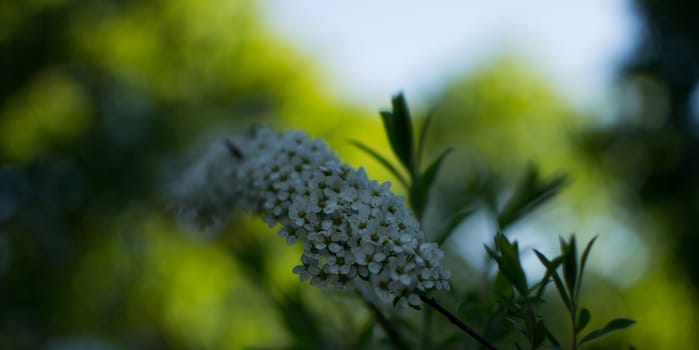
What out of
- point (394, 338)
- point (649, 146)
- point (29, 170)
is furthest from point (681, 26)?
point (29, 170)

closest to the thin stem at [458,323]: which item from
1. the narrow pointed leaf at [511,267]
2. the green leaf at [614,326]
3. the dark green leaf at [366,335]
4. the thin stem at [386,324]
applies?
the narrow pointed leaf at [511,267]

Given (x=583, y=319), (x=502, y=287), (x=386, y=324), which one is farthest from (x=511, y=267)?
(x=386, y=324)

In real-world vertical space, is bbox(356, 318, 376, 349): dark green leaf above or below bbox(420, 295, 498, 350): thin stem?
above

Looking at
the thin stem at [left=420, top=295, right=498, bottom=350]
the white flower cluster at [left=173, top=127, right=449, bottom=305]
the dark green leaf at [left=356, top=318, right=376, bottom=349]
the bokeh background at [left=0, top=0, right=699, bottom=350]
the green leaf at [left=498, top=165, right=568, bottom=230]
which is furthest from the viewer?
the bokeh background at [left=0, top=0, right=699, bottom=350]

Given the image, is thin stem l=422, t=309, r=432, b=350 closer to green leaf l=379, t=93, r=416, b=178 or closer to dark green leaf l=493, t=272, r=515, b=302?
dark green leaf l=493, t=272, r=515, b=302

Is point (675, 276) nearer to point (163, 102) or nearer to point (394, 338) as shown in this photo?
point (394, 338)

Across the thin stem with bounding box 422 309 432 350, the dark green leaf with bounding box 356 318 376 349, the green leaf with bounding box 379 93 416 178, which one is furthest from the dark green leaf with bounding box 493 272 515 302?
the dark green leaf with bounding box 356 318 376 349

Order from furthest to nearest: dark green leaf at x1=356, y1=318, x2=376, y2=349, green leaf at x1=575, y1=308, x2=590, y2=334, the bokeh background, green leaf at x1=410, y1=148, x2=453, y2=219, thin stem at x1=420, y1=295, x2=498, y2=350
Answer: the bokeh background < dark green leaf at x1=356, y1=318, x2=376, y2=349 < green leaf at x1=410, y1=148, x2=453, y2=219 < green leaf at x1=575, y1=308, x2=590, y2=334 < thin stem at x1=420, y1=295, x2=498, y2=350
